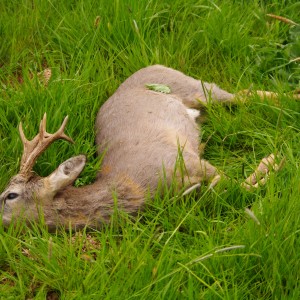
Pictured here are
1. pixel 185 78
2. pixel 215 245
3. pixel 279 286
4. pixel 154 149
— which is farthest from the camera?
pixel 185 78

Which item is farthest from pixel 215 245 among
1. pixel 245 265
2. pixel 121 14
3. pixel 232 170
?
pixel 121 14

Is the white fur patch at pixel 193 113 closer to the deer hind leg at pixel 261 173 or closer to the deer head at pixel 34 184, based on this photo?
the deer hind leg at pixel 261 173

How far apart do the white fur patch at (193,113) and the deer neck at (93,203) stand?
3.15 ft

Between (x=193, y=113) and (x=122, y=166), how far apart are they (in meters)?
0.89

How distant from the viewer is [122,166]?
4.35 metres

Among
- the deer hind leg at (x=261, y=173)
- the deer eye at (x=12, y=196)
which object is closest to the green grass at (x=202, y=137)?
the deer hind leg at (x=261, y=173)

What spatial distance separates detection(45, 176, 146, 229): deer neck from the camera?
4.04m

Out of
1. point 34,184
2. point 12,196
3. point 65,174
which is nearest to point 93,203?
point 65,174

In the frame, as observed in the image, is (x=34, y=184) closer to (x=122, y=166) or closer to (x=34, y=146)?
(x=34, y=146)

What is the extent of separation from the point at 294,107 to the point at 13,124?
183cm

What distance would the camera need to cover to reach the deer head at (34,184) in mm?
4051

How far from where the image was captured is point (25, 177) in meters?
4.14

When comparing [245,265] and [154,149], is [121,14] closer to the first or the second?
[154,149]

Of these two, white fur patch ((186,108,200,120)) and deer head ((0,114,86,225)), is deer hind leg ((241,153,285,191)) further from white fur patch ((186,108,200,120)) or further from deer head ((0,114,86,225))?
deer head ((0,114,86,225))
